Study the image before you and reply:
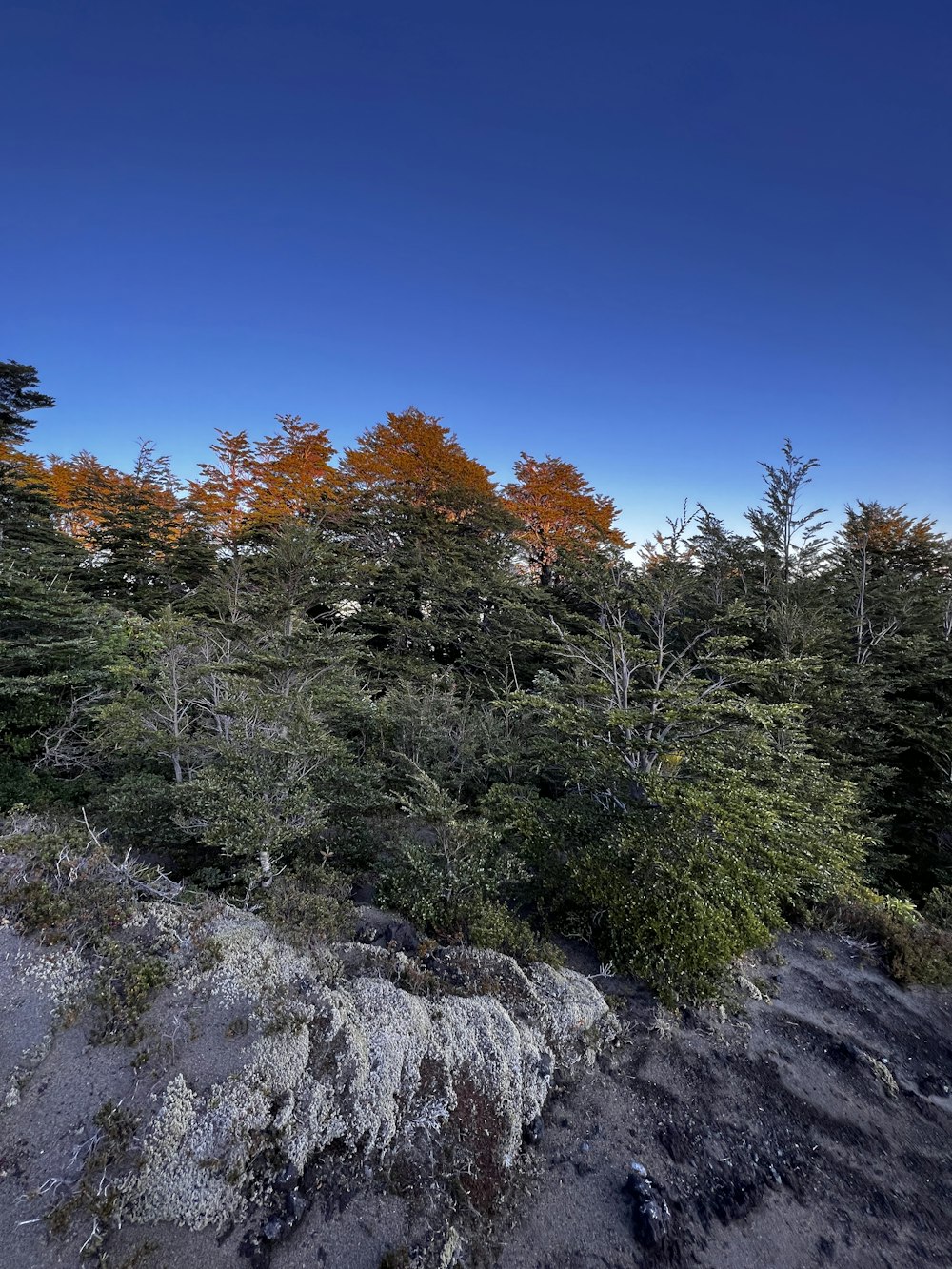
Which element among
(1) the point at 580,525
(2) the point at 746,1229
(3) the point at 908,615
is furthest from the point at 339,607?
(3) the point at 908,615

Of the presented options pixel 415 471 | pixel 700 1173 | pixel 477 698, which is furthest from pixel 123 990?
pixel 415 471

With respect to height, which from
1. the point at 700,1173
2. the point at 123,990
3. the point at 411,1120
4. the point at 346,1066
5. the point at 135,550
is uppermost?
the point at 135,550

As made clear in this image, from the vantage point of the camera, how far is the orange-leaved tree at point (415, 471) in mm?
17422

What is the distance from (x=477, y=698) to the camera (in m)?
14.3

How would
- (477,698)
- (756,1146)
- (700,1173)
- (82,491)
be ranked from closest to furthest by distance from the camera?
(700,1173), (756,1146), (477,698), (82,491)

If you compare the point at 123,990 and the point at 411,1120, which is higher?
the point at 123,990

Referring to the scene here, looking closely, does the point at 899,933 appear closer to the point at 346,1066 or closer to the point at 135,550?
the point at 346,1066

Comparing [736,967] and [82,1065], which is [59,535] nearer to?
[82,1065]

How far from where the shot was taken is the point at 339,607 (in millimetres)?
15914

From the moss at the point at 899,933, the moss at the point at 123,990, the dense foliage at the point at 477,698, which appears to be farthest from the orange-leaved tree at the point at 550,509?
the moss at the point at 123,990

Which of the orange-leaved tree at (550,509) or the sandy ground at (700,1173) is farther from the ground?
the orange-leaved tree at (550,509)

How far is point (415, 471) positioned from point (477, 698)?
891cm

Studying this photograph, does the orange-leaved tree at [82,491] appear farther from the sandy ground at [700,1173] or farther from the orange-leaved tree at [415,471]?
the sandy ground at [700,1173]

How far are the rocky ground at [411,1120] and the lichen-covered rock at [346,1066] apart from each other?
0.05 ft
